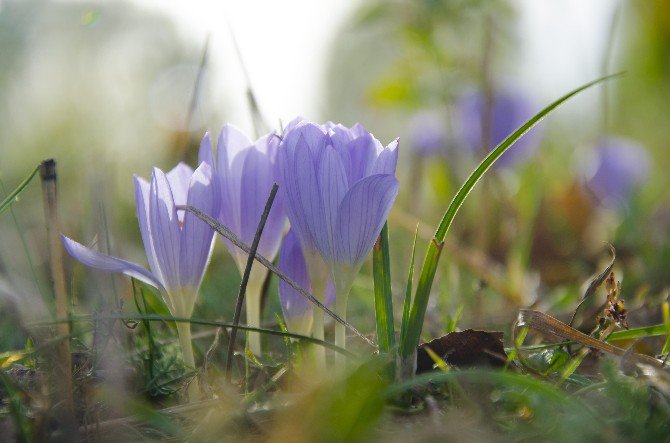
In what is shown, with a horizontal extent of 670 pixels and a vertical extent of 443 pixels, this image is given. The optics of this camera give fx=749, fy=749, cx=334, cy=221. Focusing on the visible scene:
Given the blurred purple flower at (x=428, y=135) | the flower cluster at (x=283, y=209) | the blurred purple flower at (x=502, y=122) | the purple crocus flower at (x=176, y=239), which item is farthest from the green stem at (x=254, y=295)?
the blurred purple flower at (x=428, y=135)

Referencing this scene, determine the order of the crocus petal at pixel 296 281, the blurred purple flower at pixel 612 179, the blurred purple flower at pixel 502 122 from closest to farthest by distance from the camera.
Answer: the crocus petal at pixel 296 281 → the blurred purple flower at pixel 502 122 → the blurred purple flower at pixel 612 179

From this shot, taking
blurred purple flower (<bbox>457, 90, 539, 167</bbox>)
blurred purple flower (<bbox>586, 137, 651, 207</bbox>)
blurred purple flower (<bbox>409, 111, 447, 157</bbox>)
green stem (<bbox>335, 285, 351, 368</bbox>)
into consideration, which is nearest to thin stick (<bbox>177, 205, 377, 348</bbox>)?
green stem (<bbox>335, 285, 351, 368</bbox>)

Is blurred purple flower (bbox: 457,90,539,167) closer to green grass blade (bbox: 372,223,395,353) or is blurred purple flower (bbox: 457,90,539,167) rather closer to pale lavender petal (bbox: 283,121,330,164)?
green grass blade (bbox: 372,223,395,353)

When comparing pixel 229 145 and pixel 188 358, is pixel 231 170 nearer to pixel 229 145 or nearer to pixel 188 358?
pixel 229 145

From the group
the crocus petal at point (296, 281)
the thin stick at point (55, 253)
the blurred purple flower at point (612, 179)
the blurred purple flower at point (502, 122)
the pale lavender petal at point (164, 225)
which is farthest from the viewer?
the blurred purple flower at point (612, 179)

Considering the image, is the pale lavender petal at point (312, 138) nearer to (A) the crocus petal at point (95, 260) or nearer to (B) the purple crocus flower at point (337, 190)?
(B) the purple crocus flower at point (337, 190)

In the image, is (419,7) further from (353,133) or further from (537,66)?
(353,133)

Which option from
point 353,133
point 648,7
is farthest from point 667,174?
point 353,133
